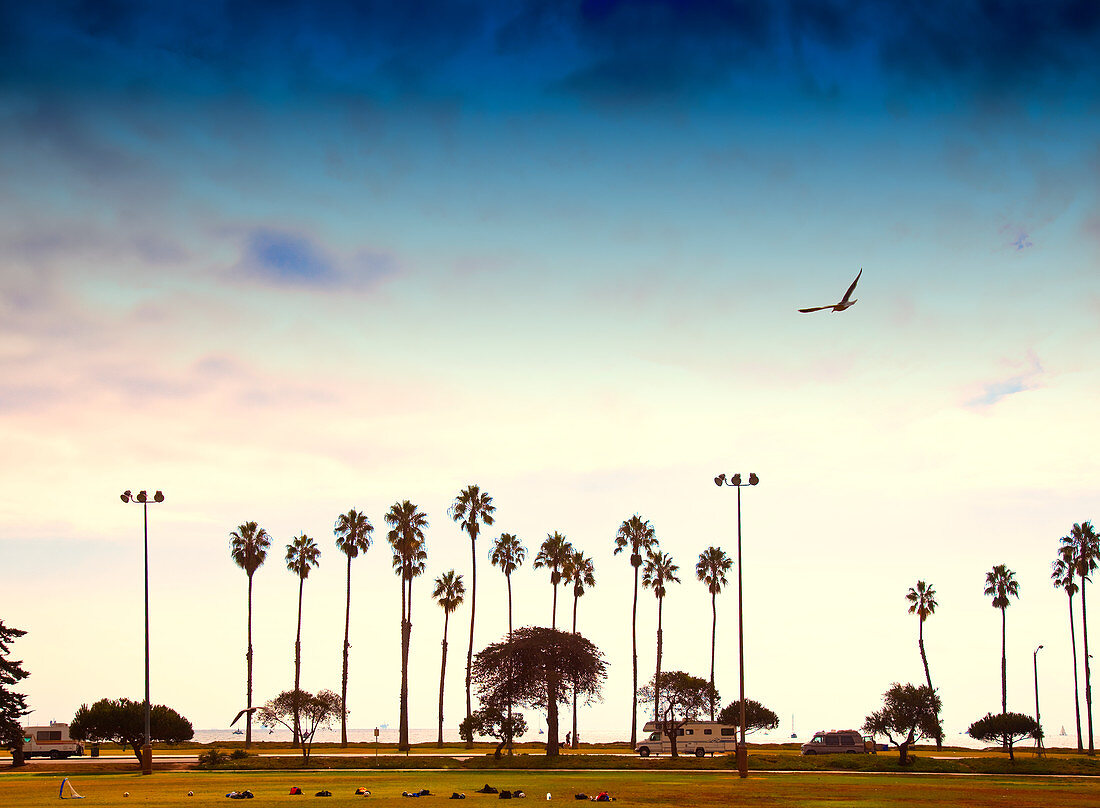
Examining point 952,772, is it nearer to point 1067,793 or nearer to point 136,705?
point 1067,793

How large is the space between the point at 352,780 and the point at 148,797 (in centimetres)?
1324

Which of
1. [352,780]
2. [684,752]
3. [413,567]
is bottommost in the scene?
[684,752]

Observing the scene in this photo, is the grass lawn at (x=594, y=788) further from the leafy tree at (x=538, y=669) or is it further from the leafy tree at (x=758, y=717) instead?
the leafy tree at (x=758, y=717)

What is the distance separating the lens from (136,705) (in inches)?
2638

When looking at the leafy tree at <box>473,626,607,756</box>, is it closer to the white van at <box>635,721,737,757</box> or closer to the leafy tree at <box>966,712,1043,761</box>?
the white van at <box>635,721,737,757</box>

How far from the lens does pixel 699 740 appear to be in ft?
258

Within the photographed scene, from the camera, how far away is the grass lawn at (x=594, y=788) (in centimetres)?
3472

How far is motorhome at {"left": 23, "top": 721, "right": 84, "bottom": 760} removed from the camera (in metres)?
82.4

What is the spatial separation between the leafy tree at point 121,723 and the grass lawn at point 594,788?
9.41m

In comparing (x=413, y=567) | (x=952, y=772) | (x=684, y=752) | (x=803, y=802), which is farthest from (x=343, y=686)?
(x=803, y=802)

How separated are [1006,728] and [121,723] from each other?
72.1 metres

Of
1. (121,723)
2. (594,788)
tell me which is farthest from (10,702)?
(594,788)

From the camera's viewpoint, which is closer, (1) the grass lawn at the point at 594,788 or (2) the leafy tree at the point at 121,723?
(1) the grass lawn at the point at 594,788

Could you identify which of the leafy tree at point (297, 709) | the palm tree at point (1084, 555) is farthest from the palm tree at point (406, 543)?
the palm tree at point (1084, 555)
